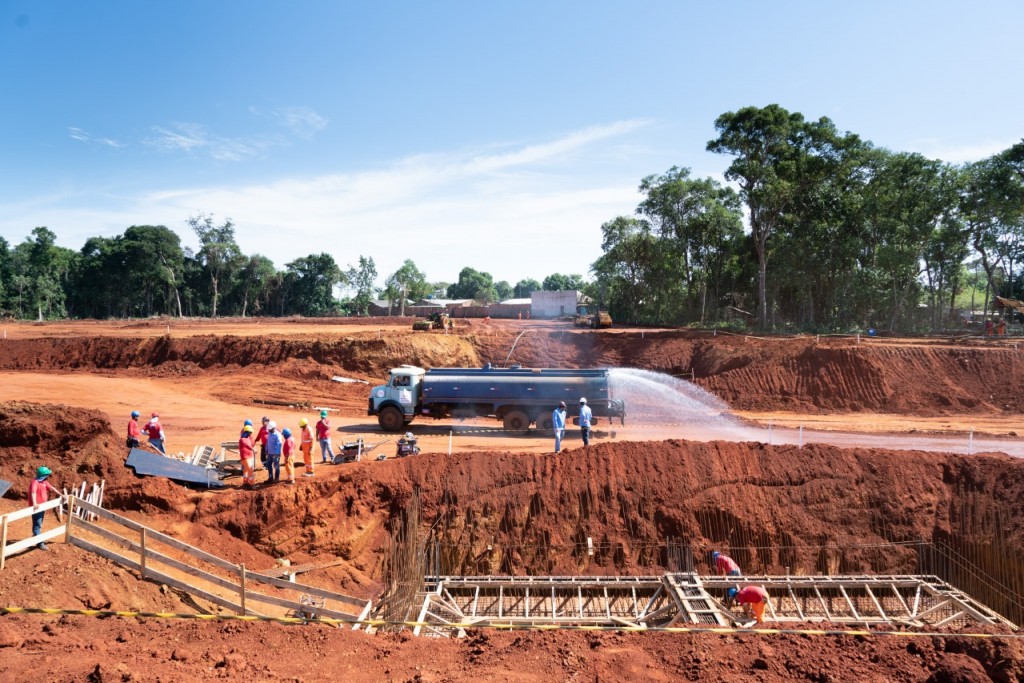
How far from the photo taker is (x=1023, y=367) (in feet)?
92.5

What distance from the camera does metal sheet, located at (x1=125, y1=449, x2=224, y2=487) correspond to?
15133mm

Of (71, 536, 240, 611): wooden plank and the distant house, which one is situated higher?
the distant house

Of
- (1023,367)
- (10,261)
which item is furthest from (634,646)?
(10,261)

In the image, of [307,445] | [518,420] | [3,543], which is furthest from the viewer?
[518,420]

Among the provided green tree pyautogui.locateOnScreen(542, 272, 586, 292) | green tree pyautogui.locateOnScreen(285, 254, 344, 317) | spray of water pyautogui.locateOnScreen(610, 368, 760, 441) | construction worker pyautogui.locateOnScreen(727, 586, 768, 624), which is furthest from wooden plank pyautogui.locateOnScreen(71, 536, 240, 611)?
green tree pyautogui.locateOnScreen(542, 272, 586, 292)

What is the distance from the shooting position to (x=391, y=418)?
933 inches

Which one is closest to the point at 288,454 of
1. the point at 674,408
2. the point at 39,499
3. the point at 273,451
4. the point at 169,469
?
the point at 273,451

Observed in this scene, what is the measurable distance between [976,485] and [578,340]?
2520 centimetres

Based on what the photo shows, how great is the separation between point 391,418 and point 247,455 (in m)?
8.36

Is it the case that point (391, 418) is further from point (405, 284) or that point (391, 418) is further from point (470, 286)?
point (470, 286)

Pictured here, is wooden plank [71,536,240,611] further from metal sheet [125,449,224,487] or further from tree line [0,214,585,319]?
tree line [0,214,585,319]

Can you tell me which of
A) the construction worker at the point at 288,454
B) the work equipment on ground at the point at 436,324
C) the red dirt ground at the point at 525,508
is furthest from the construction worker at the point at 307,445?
the work equipment on ground at the point at 436,324

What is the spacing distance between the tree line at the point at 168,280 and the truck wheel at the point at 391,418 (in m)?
47.4

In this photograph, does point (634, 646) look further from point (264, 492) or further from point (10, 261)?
point (10, 261)
